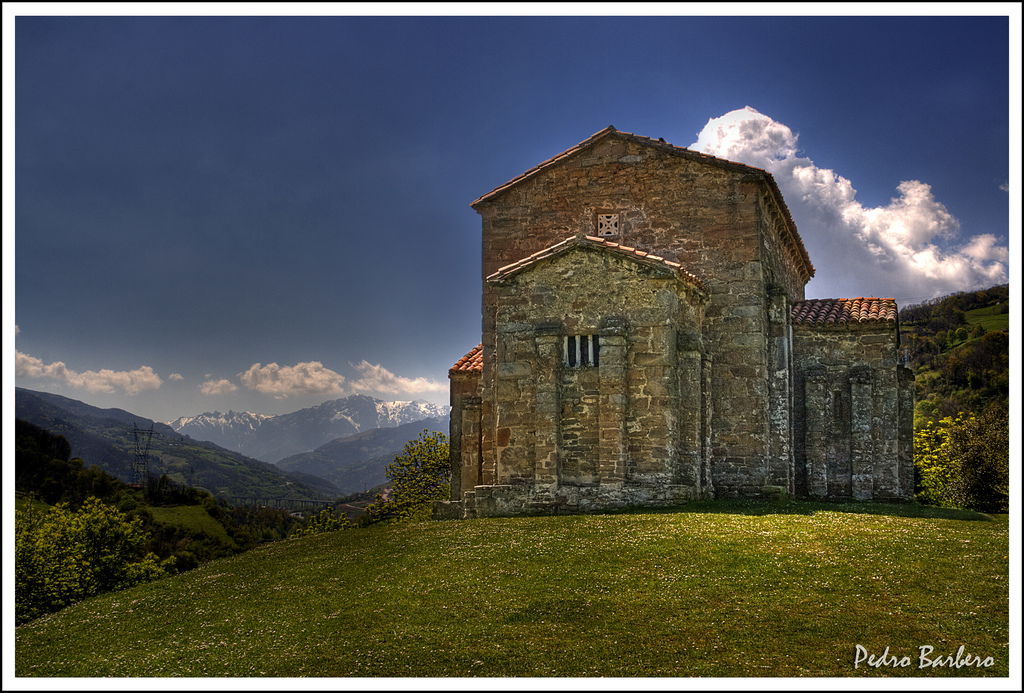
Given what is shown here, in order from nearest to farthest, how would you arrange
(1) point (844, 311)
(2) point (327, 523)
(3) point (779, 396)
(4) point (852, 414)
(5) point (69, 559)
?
(3) point (779, 396)
(4) point (852, 414)
(1) point (844, 311)
(5) point (69, 559)
(2) point (327, 523)

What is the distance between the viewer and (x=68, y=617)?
17.7m

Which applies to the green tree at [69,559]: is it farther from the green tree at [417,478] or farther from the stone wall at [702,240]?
the stone wall at [702,240]

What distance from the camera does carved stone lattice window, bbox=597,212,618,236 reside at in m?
27.0

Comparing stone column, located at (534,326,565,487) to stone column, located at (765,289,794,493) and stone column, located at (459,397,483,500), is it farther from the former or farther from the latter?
stone column, located at (765,289,794,493)

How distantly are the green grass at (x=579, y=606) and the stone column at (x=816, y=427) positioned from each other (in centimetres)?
726

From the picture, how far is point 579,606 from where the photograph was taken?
1307 cm

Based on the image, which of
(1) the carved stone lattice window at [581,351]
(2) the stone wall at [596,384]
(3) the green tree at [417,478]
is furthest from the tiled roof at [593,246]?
(3) the green tree at [417,478]

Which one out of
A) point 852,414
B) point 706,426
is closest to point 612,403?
point 706,426

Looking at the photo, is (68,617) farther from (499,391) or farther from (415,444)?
(415,444)

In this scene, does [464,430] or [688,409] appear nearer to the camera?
[688,409]

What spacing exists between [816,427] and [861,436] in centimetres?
150

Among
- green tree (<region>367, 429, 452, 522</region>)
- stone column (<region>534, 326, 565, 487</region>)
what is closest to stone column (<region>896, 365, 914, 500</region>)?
stone column (<region>534, 326, 565, 487</region>)

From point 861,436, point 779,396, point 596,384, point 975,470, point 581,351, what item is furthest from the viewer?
point 975,470

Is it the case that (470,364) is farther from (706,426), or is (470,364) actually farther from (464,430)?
(706,426)
